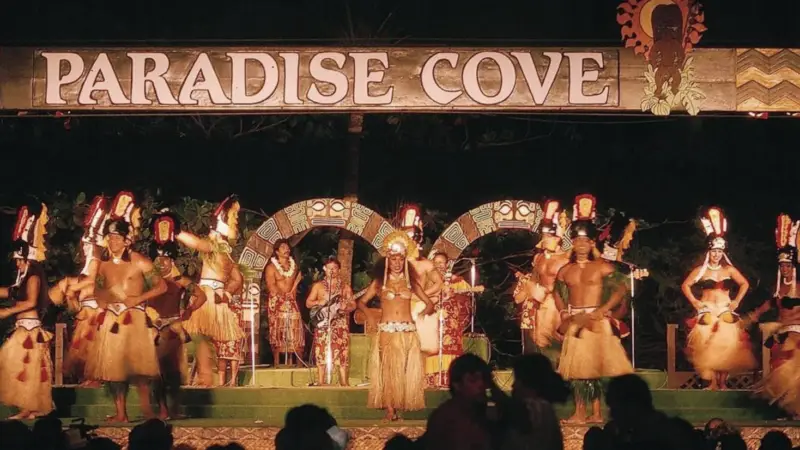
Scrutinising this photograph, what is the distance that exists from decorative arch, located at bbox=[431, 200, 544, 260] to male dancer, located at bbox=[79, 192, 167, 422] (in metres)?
4.13

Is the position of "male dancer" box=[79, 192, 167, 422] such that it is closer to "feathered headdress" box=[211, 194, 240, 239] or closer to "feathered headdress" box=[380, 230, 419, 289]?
"feathered headdress" box=[380, 230, 419, 289]

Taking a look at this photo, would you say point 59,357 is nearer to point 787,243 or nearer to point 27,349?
point 27,349

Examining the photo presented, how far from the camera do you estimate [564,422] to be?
551 inches

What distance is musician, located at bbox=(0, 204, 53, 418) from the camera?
13.9 meters

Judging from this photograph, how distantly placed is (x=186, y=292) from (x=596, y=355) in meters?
4.37

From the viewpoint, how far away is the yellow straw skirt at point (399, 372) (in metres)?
14.1

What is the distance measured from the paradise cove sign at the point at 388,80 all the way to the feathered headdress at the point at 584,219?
818 millimetres

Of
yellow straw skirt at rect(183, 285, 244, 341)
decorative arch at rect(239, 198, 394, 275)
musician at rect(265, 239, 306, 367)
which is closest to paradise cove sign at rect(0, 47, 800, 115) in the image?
yellow straw skirt at rect(183, 285, 244, 341)

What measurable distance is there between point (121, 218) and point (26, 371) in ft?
4.79

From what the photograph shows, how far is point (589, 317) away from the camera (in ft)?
45.1

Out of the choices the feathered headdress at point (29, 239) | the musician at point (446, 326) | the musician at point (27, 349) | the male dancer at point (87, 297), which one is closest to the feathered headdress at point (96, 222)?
the male dancer at point (87, 297)

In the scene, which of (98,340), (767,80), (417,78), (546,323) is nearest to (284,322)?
(546,323)

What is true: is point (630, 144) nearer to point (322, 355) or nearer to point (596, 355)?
point (322, 355)

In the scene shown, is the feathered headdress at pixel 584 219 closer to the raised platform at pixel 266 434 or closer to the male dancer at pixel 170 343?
the raised platform at pixel 266 434
